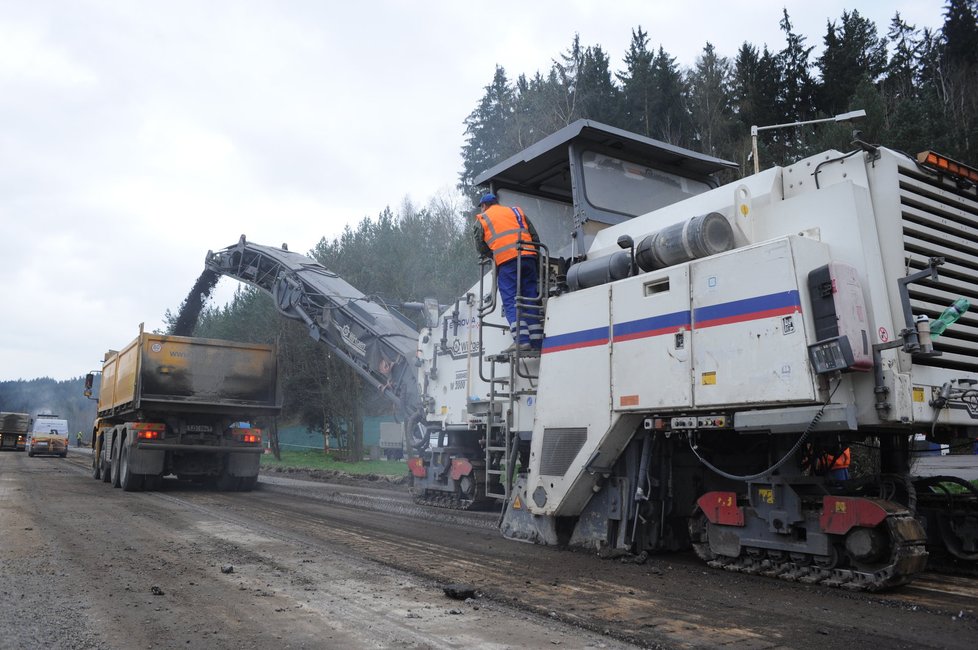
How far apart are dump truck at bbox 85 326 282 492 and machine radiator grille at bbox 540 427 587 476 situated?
791cm

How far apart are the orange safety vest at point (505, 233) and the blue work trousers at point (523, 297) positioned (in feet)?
0.23

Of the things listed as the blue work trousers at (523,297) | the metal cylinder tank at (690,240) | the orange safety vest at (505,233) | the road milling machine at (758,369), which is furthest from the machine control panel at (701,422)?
the orange safety vest at (505,233)

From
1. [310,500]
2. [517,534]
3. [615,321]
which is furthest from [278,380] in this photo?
[615,321]

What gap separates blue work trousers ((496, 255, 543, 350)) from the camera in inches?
258

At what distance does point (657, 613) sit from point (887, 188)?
321 centimetres

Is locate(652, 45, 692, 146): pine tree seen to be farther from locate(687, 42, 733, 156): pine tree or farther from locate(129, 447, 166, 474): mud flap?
locate(129, 447, 166, 474): mud flap

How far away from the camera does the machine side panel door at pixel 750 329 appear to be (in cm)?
454

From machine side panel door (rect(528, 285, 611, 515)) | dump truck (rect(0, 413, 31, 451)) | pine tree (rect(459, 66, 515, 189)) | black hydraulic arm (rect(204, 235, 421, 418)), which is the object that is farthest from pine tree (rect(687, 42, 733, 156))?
dump truck (rect(0, 413, 31, 451))

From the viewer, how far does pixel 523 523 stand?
6.51 meters

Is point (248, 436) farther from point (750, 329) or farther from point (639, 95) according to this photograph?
point (639, 95)

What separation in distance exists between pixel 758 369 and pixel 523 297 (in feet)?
7.69

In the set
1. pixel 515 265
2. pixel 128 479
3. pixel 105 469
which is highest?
pixel 515 265

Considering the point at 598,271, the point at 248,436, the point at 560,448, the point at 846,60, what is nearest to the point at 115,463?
the point at 248,436

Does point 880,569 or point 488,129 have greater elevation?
point 488,129
